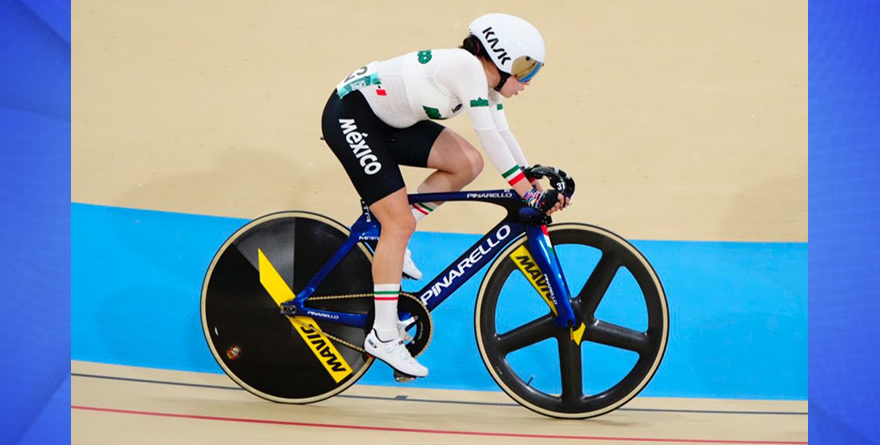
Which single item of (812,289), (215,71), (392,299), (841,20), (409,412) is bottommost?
(812,289)

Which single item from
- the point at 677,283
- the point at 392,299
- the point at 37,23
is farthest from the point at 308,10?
the point at 677,283

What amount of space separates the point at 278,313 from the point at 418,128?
95 cm

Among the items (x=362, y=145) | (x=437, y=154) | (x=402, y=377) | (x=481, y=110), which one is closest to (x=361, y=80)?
(x=362, y=145)

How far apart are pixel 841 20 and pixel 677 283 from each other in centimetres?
159

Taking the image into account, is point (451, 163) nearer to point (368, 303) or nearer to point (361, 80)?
point (361, 80)

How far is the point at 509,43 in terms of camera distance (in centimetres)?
313

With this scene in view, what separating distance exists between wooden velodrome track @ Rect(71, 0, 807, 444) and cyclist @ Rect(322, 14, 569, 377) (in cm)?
123

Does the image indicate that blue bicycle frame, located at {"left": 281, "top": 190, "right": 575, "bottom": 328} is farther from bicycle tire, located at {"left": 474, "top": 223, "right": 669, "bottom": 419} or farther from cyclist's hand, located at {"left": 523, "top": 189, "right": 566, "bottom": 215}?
cyclist's hand, located at {"left": 523, "top": 189, "right": 566, "bottom": 215}

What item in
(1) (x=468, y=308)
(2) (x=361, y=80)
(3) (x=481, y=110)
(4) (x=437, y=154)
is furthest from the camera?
(1) (x=468, y=308)

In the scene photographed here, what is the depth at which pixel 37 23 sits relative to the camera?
410 cm

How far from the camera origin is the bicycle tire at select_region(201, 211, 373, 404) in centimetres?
356

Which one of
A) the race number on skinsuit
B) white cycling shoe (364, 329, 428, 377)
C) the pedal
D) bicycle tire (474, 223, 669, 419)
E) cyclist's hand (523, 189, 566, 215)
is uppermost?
the race number on skinsuit

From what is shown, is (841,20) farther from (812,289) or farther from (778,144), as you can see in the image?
(812,289)

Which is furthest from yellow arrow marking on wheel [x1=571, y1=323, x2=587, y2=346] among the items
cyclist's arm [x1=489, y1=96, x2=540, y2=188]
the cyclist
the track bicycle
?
cyclist's arm [x1=489, y1=96, x2=540, y2=188]
